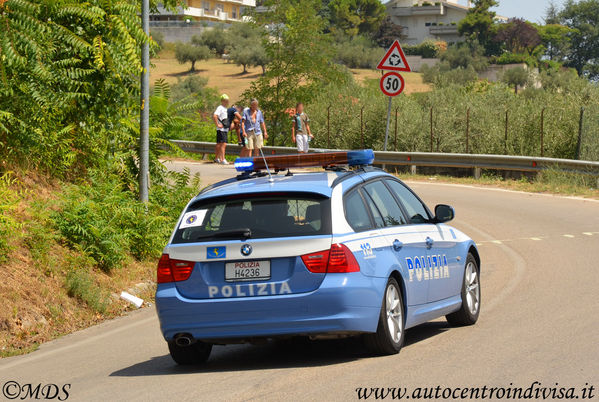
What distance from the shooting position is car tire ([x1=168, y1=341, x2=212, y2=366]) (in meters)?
8.61

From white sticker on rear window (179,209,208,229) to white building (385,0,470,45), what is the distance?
156369 mm

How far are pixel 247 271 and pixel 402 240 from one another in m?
1.57

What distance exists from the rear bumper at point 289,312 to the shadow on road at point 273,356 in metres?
0.33

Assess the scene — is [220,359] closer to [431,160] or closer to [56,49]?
[56,49]

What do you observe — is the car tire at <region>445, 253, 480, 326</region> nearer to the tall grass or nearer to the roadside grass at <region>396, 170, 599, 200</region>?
the roadside grass at <region>396, 170, 599, 200</region>

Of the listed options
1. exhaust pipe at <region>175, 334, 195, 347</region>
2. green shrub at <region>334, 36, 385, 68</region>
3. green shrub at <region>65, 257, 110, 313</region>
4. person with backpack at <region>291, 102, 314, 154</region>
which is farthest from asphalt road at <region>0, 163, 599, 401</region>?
green shrub at <region>334, 36, 385, 68</region>

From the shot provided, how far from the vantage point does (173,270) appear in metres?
8.20

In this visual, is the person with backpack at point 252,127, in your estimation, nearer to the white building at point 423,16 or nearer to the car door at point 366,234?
the car door at point 366,234

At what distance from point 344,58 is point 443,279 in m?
123

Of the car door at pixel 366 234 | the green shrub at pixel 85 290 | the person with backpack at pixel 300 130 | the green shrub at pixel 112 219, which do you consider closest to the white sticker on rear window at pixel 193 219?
the car door at pixel 366 234

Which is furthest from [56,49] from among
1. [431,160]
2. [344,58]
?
[344,58]

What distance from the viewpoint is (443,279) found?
9523mm

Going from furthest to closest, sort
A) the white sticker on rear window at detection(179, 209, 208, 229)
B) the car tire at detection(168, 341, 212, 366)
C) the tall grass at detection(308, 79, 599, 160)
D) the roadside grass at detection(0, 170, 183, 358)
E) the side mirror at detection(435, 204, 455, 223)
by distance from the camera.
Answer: the tall grass at detection(308, 79, 599, 160) < the roadside grass at detection(0, 170, 183, 358) < the side mirror at detection(435, 204, 455, 223) < the car tire at detection(168, 341, 212, 366) < the white sticker on rear window at detection(179, 209, 208, 229)

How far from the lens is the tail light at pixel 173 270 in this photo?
8133 mm
